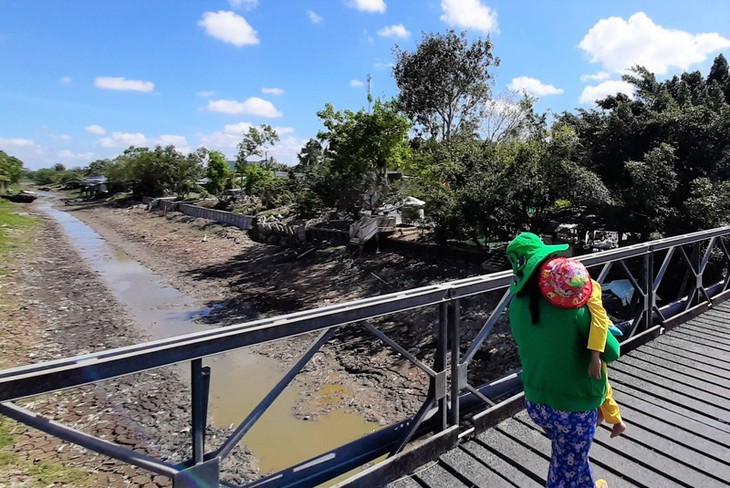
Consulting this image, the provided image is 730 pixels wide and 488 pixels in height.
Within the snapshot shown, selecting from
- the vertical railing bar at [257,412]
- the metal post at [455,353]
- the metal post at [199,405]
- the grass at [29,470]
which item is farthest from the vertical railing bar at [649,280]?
the grass at [29,470]

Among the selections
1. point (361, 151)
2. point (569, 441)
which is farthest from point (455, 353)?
point (361, 151)

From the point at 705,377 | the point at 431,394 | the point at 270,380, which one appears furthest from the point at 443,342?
the point at 270,380

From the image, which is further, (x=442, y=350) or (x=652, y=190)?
(x=652, y=190)

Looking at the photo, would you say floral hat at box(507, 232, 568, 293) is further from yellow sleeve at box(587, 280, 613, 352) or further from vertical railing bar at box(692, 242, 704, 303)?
Answer: vertical railing bar at box(692, 242, 704, 303)

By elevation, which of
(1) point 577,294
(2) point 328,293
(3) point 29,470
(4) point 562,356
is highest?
(1) point 577,294

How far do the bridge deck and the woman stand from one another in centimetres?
56

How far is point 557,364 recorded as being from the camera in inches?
79.7

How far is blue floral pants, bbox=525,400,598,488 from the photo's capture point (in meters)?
2.09

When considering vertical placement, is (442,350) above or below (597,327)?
below

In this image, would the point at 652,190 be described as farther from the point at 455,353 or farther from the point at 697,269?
the point at 455,353

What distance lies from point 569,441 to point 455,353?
0.88 m

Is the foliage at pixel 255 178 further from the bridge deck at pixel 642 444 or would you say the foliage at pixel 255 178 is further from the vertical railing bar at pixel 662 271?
the bridge deck at pixel 642 444

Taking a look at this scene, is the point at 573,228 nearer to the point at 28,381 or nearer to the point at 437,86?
the point at 28,381

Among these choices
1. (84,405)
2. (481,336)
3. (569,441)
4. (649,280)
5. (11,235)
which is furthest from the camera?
(11,235)
